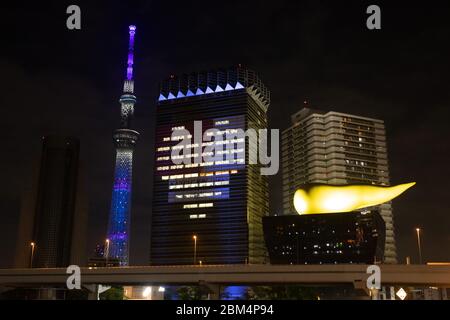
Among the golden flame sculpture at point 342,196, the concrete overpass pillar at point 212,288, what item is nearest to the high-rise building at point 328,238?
the golden flame sculpture at point 342,196

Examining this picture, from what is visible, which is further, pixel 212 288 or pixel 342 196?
pixel 342 196

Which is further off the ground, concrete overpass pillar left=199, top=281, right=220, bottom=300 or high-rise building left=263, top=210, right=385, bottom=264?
high-rise building left=263, top=210, right=385, bottom=264

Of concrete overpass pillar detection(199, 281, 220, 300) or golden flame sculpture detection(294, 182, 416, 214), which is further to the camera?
golden flame sculpture detection(294, 182, 416, 214)

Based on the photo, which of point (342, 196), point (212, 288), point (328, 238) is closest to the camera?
point (212, 288)

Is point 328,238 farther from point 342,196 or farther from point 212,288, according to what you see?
point 212,288

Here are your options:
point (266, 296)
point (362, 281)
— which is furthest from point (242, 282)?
point (266, 296)

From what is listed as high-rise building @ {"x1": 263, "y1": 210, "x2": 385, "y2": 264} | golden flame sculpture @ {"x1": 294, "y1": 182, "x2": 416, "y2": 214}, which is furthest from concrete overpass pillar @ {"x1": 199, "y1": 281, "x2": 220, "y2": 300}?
high-rise building @ {"x1": 263, "y1": 210, "x2": 385, "y2": 264}

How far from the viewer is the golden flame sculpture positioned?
8588cm

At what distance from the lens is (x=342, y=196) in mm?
89312

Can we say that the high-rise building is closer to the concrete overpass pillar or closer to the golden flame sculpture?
the golden flame sculpture

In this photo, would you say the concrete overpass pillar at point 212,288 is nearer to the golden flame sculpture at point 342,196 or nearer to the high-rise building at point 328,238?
the golden flame sculpture at point 342,196

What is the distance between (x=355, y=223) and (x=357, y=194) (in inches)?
1620

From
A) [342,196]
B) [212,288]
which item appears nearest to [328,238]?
[342,196]
